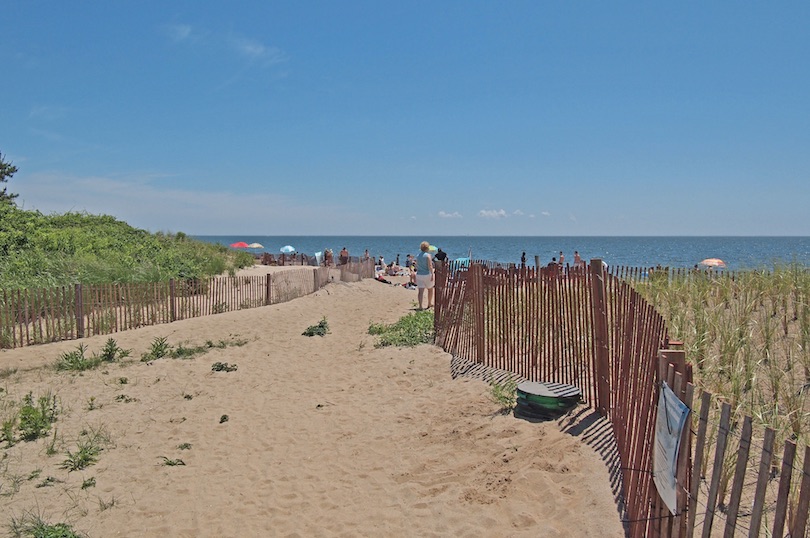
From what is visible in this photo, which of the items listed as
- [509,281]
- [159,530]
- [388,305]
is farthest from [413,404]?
[388,305]

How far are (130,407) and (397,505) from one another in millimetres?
4804

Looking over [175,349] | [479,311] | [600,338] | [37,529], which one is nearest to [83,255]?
[175,349]

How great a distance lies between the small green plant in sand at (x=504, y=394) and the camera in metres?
6.66

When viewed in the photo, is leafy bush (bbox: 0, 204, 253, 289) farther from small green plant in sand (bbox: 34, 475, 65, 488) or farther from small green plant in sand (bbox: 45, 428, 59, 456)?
small green plant in sand (bbox: 34, 475, 65, 488)

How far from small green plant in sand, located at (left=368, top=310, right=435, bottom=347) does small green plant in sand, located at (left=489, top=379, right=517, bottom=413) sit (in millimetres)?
3734

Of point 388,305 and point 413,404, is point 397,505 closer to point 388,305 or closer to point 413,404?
point 413,404

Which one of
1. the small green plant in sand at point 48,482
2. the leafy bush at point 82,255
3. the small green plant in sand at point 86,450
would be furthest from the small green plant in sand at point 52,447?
the leafy bush at point 82,255

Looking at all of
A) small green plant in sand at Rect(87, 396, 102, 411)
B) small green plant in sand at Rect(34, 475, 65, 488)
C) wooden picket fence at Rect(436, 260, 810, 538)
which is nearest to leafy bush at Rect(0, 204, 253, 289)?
small green plant in sand at Rect(87, 396, 102, 411)

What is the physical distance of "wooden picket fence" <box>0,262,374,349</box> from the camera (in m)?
11.1

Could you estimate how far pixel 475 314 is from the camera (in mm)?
8930

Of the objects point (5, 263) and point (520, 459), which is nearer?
point (520, 459)

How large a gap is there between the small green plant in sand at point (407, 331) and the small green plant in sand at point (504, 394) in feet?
12.2

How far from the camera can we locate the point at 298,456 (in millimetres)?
6340

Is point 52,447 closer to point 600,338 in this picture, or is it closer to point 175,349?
point 175,349
